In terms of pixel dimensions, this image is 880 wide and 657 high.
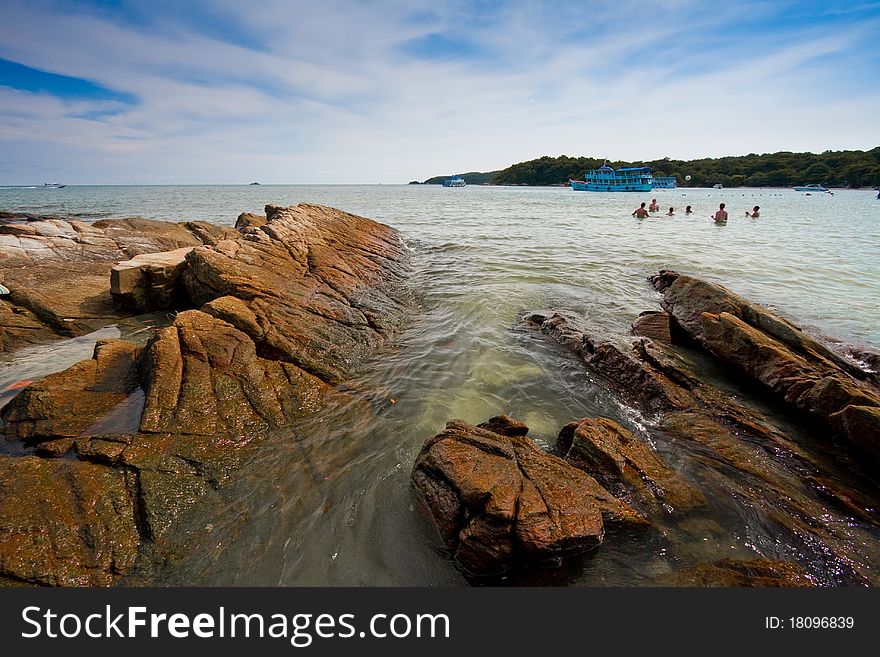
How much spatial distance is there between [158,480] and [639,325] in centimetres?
1116

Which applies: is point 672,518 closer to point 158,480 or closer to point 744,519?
point 744,519

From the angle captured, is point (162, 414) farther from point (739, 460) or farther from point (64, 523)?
point (739, 460)

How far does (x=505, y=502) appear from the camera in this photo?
13.0 ft

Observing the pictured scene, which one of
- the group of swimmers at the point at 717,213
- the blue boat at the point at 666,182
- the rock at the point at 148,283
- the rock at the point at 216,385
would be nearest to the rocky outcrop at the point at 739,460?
the rock at the point at 216,385

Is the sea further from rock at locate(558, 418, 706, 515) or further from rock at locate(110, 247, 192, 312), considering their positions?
rock at locate(110, 247, 192, 312)

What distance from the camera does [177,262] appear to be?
1109 centimetres

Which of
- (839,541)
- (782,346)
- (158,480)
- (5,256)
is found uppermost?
(5,256)

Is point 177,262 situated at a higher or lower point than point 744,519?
higher

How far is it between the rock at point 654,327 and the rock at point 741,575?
641 centimetres

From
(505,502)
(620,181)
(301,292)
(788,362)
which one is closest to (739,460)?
(788,362)

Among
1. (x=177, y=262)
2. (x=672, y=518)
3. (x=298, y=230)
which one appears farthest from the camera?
(x=298, y=230)

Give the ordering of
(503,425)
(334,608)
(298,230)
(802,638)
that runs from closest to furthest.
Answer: (802,638) < (334,608) < (503,425) < (298,230)

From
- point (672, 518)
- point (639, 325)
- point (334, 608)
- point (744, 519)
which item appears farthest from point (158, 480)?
point (639, 325)

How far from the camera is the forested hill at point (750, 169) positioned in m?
117
